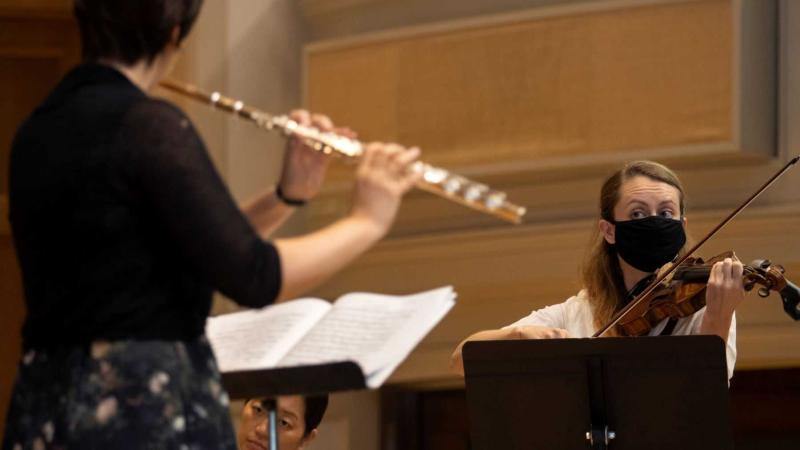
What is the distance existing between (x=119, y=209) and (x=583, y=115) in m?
3.85

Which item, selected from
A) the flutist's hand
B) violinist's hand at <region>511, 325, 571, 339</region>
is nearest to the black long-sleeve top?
the flutist's hand

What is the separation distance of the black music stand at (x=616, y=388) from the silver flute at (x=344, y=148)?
1056mm

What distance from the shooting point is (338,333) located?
2.07 m

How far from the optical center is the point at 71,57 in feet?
22.6

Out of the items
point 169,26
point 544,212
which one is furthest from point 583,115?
point 169,26

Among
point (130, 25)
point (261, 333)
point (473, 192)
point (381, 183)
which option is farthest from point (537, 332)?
point (130, 25)

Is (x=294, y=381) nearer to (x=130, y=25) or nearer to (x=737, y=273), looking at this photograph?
(x=130, y=25)

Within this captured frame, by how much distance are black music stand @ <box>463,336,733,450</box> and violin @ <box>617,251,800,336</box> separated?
1.30 ft

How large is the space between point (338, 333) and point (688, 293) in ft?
5.11

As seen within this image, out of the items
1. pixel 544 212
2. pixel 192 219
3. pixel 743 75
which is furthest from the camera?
pixel 544 212

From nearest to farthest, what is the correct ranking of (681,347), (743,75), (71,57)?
1. (681,347)
2. (743,75)
3. (71,57)

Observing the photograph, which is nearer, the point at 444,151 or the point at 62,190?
the point at 62,190

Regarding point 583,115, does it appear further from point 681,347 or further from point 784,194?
point 681,347

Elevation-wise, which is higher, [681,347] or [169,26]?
[169,26]
